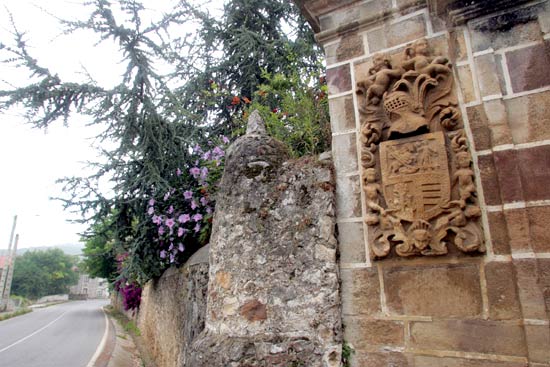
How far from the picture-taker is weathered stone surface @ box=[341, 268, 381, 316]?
1825mm

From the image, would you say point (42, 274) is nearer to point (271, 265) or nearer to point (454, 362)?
point (271, 265)

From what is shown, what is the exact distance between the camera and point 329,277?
1.91 metres

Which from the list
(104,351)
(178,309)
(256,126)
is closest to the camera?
(256,126)

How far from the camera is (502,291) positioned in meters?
1.55

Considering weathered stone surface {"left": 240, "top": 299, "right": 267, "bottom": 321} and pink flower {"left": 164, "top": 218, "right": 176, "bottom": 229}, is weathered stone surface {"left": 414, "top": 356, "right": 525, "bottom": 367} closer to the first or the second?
weathered stone surface {"left": 240, "top": 299, "right": 267, "bottom": 321}

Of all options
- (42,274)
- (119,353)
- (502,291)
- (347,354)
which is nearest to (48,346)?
(119,353)

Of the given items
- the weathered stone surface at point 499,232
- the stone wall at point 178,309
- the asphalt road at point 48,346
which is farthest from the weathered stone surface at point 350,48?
the asphalt road at point 48,346

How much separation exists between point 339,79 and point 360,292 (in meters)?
1.24

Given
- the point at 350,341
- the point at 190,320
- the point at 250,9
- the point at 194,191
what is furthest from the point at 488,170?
the point at 250,9

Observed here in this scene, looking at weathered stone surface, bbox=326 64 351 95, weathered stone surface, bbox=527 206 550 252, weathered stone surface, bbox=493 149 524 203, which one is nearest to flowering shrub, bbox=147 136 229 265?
weathered stone surface, bbox=326 64 351 95

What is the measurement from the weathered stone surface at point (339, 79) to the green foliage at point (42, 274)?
195ft

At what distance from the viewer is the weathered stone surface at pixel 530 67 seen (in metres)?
1.67

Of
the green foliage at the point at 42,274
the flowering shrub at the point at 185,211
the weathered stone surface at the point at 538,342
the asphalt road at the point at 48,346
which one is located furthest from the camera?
the green foliage at the point at 42,274

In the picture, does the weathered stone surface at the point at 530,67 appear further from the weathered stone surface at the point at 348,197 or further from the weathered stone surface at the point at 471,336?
the weathered stone surface at the point at 471,336
